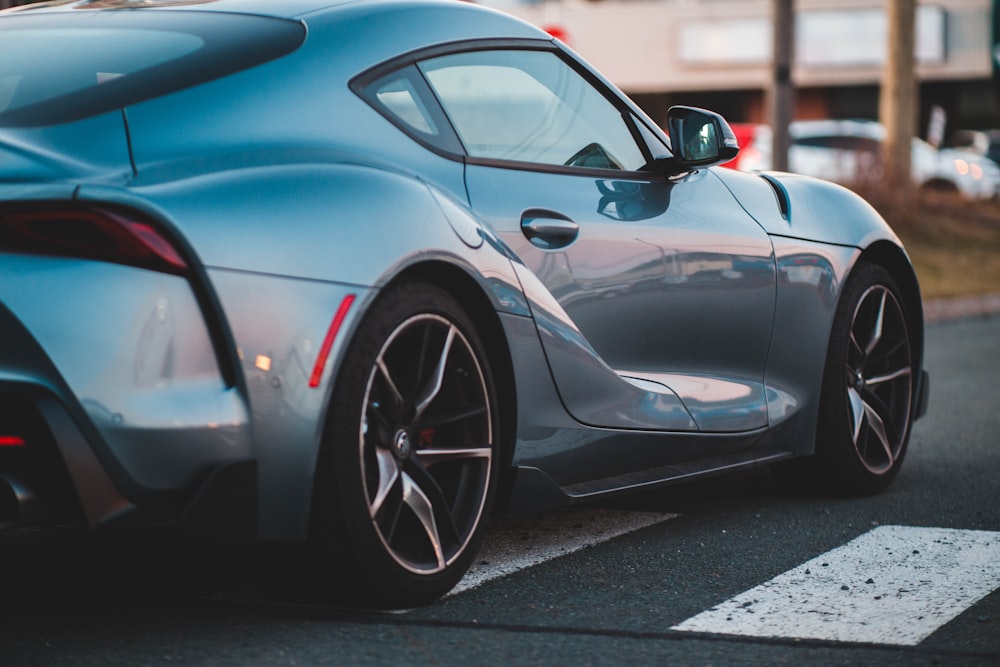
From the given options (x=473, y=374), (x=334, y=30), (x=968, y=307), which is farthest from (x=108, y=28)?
(x=968, y=307)

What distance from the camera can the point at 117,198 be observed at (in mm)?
3234

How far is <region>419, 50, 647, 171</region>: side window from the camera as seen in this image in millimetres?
4219

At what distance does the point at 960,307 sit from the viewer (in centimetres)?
1445

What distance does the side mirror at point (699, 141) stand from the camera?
15.6 feet

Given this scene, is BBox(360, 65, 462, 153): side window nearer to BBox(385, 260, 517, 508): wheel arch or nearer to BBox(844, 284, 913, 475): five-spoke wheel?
BBox(385, 260, 517, 508): wheel arch

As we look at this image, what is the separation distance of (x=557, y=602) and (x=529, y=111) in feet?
4.62

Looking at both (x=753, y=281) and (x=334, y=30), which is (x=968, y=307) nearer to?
(x=753, y=281)

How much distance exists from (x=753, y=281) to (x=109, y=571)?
2078 millimetres

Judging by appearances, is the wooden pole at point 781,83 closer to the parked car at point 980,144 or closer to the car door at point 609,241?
the car door at point 609,241

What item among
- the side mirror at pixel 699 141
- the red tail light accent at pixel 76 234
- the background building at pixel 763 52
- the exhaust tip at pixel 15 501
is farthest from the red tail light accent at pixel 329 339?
the background building at pixel 763 52

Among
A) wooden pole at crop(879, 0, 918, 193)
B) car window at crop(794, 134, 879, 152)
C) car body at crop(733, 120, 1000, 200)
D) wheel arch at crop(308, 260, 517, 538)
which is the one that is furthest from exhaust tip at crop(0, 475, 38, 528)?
car window at crop(794, 134, 879, 152)

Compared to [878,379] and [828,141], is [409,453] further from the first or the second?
[828,141]

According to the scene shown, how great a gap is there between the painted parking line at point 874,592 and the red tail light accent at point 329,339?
3.42 ft

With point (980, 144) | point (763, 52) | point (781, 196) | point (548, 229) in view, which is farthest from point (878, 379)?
point (763, 52)
